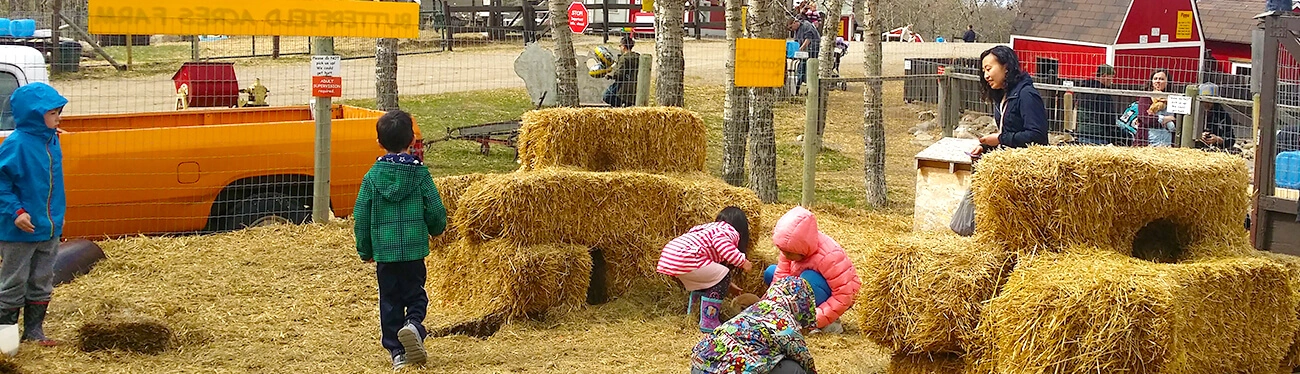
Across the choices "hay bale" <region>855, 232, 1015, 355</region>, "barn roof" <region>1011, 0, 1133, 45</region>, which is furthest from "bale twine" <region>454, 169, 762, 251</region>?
"barn roof" <region>1011, 0, 1133, 45</region>

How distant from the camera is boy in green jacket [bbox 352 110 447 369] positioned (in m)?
6.13

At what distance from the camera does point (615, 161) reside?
8.34m

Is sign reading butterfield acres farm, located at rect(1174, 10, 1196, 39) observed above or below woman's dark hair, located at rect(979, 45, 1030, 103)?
above

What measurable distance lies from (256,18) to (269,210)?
1618 millimetres

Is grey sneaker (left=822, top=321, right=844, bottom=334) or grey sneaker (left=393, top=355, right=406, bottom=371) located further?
grey sneaker (left=822, top=321, right=844, bottom=334)

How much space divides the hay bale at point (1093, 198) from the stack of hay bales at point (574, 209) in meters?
2.54

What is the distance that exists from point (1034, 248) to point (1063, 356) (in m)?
0.68

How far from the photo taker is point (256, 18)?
9.71 m

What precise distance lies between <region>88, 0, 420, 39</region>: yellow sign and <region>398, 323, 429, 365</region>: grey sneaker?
4.37 meters

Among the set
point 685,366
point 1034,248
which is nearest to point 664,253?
point 685,366

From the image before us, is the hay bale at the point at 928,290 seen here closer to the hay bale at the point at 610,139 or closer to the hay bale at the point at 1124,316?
the hay bale at the point at 1124,316

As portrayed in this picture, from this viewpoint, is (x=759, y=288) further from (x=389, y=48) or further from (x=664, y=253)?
(x=389, y=48)

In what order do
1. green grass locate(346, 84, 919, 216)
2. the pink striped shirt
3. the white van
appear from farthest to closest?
green grass locate(346, 84, 919, 216)
the white van
the pink striped shirt

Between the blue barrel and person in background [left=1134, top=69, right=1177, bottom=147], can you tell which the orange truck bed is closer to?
person in background [left=1134, top=69, right=1177, bottom=147]
